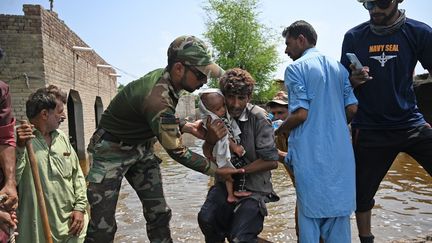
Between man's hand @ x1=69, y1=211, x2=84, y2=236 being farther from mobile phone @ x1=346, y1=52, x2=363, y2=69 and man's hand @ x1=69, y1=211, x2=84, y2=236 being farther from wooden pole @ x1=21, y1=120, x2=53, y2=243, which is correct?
mobile phone @ x1=346, y1=52, x2=363, y2=69

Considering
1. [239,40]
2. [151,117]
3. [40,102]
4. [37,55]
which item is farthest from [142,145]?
[239,40]

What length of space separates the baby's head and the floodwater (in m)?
2.60

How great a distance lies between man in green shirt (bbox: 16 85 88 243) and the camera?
2988mm

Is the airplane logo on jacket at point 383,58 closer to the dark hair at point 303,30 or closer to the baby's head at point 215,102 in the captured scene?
the dark hair at point 303,30

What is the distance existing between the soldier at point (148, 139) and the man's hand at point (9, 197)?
602 millimetres

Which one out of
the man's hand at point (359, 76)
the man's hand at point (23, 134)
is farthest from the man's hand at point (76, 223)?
the man's hand at point (359, 76)

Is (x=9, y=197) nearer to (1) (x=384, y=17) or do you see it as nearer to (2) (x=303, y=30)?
(2) (x=303, y=30)

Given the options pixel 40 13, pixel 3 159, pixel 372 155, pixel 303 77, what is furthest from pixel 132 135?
pixel 40 13

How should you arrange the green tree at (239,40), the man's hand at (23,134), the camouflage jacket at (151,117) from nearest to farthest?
the camouflage jacket at (151,117) → the man's hand at (23,134) → the green tree at (239,40)

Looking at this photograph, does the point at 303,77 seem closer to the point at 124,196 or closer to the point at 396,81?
the point at 396,81

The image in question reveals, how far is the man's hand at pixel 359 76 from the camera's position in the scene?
2.90 meters

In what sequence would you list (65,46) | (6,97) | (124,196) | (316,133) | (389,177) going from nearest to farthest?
(6,97), (316,133), (124,196), (389,177), (65,46)

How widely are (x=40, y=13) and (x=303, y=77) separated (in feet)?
25.6

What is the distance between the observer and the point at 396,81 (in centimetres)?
305
